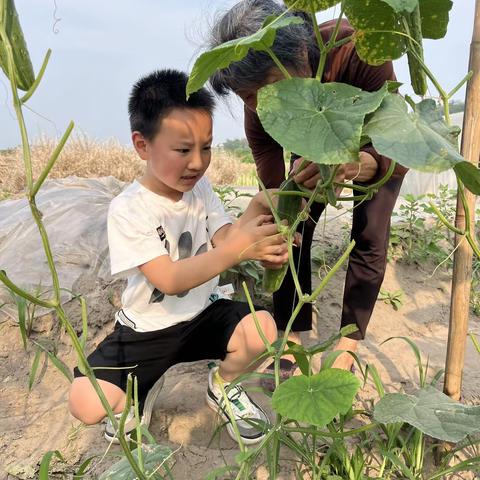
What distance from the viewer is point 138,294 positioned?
1.28m

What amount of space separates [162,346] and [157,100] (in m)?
0.60

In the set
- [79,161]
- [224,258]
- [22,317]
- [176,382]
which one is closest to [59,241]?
[22,317]

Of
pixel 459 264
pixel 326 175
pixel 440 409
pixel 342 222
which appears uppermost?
pixel 326 175

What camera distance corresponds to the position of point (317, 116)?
56cm

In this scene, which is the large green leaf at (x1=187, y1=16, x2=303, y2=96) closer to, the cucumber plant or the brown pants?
the cucumber plant

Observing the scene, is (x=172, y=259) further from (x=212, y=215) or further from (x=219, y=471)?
(x=219, y=471)

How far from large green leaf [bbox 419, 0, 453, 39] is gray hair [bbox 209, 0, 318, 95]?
395mm

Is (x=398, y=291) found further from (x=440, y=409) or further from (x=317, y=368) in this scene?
(x=440, y=409)

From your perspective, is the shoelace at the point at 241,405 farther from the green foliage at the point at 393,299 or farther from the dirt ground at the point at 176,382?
the green foliage at the point at 393,299

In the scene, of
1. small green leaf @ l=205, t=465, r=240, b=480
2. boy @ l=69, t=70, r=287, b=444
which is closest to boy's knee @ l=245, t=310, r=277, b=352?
boy @ l=69, t=70, r=287, b=444

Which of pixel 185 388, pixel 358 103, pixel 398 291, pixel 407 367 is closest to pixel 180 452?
pixel 185 388

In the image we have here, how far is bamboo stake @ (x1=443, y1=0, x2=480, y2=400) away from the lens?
924mm

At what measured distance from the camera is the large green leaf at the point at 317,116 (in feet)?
1.69

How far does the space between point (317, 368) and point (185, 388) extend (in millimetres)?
414
